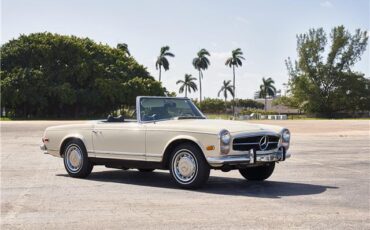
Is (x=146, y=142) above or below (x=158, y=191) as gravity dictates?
above

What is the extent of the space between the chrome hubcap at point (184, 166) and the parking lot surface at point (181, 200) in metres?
0.26

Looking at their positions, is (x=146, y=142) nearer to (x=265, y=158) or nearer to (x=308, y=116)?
(x=265, y=158)

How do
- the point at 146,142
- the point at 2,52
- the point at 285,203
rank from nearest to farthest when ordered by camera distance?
the point at 285,203
the point at 146,142
the point at 2,52

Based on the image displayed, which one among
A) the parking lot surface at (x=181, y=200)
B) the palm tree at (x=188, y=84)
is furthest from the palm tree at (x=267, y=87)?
the parking lot surface at (x=181, y=200)

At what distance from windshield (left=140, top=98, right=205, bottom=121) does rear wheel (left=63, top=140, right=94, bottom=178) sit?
146 cm

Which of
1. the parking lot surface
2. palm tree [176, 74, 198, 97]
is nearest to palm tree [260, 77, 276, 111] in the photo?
palm tree [176, 74, 198, 97]

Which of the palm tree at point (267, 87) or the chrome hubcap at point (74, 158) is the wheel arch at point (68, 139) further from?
the palm tree at point (267, 87)

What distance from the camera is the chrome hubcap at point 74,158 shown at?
1055 cm

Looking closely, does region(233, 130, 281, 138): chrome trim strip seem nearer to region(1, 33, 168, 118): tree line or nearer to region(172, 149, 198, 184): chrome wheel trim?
region(172, 149, 198, 184): chrome wheel trim

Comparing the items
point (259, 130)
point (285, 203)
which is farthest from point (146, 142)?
point (285, 203)

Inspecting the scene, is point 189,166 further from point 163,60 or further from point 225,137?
point 163,60

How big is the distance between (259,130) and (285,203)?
70.0 inches

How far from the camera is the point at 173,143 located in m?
9.15

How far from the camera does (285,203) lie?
24.6 feet
